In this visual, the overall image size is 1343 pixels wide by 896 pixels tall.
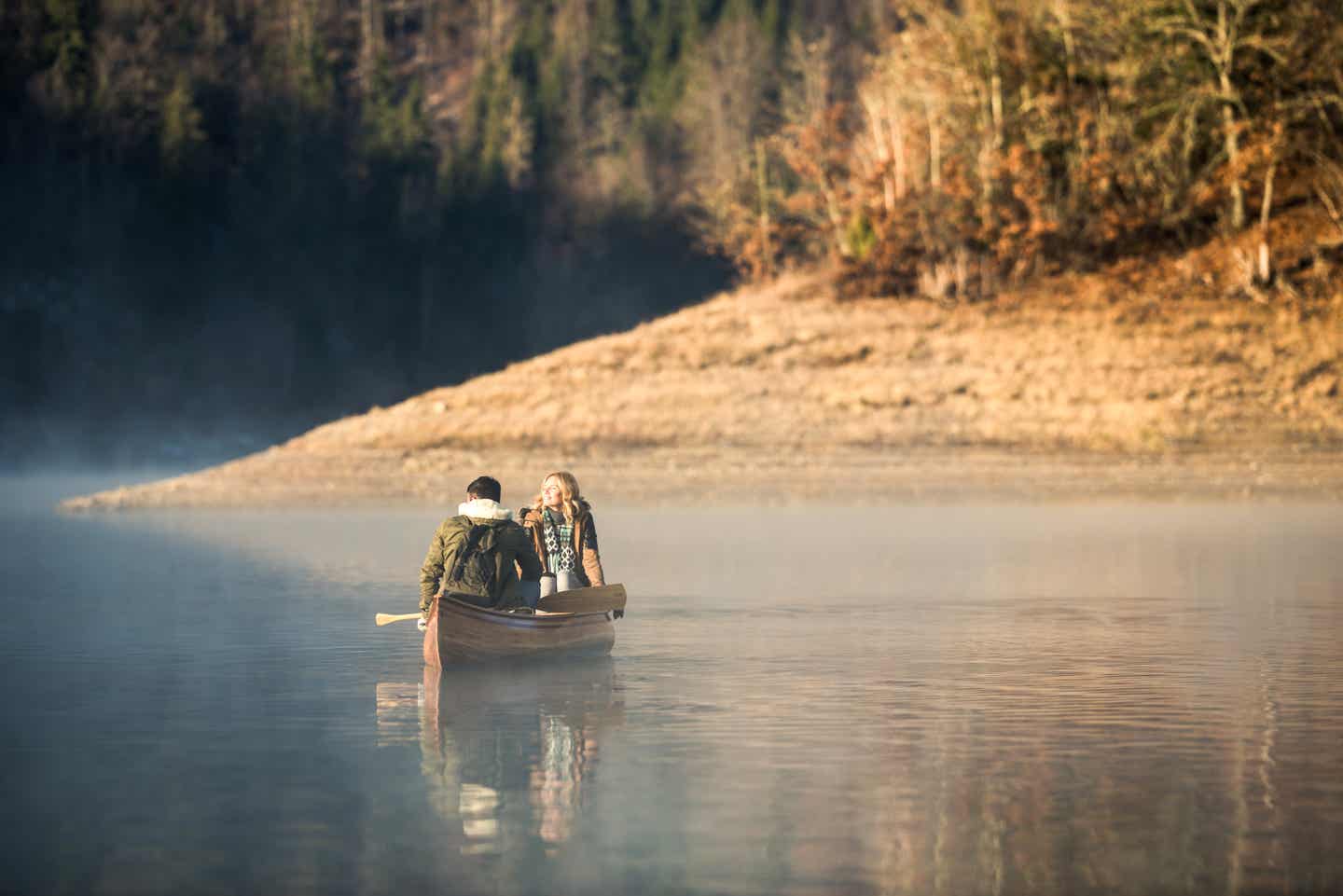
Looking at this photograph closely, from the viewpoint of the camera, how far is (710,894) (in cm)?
830

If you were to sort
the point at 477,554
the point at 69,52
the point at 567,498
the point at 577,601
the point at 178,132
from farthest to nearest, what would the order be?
the point at 69,52
the point at 178,132
the point at 567,498
the point at 577,601
the point at 477,554

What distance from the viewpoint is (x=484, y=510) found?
604 inches

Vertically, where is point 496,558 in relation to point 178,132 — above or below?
below

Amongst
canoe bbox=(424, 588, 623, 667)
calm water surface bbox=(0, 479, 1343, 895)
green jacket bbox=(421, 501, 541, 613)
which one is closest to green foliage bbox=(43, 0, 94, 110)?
calm water surface bbox=(0, 479, 1343, 895)

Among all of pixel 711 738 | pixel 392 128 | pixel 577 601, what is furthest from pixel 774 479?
pixel 392 128

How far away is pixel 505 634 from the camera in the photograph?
1579 centimetres

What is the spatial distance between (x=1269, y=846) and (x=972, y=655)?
300 inches

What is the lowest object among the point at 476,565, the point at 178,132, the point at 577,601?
the point at 577,601

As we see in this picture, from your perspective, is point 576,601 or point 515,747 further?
point 576,601

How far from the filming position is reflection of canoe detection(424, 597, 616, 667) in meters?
15.3

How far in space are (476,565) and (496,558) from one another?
0.22m

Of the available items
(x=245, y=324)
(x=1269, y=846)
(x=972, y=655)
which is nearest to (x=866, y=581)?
(x=972, y=655)

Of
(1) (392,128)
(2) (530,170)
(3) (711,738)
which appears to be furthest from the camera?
(2) (530,170)

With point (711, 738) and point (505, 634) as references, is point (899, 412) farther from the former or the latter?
point (711, 738)
